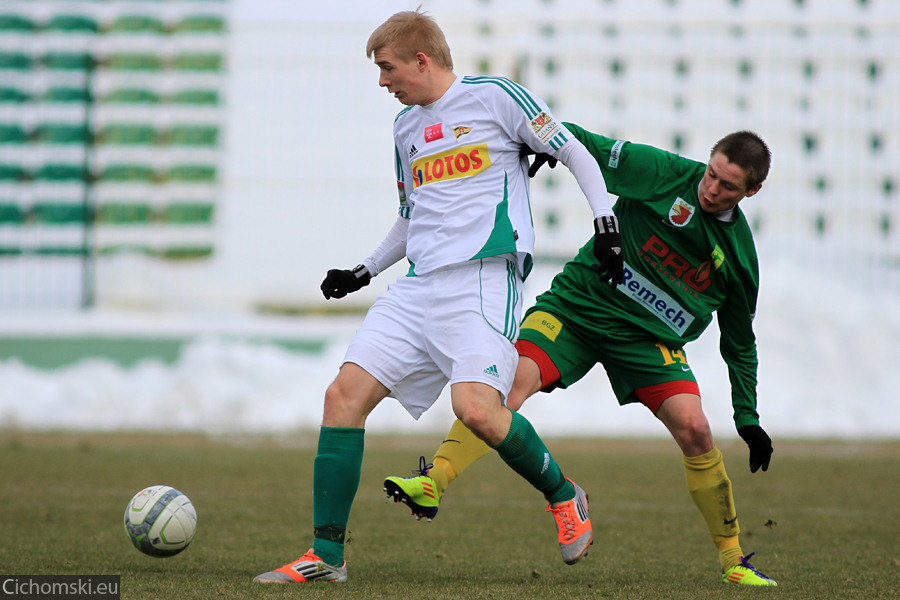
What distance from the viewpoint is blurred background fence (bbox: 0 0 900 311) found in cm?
1566

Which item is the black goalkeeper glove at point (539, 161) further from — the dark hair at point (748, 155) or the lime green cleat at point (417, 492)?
the lime green cleat at point (417, 492)

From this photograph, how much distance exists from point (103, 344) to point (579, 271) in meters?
11.3

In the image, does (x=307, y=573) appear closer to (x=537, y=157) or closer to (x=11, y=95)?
(x=537, y=157)

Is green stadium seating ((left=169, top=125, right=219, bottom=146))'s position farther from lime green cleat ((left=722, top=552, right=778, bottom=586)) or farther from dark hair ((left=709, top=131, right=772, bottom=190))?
lime green cleat ((left=722, top=552, right=778, bottom=586))

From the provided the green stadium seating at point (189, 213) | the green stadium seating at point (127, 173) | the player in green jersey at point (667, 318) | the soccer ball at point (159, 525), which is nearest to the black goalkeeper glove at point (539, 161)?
the player in green jersey at point (667, 318)

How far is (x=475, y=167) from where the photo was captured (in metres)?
4.02

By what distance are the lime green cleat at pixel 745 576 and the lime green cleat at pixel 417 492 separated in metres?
1.18

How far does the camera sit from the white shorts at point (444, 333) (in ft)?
12.7

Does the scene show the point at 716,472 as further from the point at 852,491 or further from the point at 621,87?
the point at 621,87

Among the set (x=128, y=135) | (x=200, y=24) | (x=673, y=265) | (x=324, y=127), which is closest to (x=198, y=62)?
(x=200, y=24)

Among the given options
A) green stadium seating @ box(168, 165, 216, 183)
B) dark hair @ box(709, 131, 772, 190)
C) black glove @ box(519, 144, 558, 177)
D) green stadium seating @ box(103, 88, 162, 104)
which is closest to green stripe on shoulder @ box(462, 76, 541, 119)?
black glove @ box(519, 144, 558, 177)

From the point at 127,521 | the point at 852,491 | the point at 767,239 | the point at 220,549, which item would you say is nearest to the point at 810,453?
the point at 852,491

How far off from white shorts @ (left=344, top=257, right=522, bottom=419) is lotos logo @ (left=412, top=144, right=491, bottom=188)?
0.34 m

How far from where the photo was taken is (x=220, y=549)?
4797 millimetres
